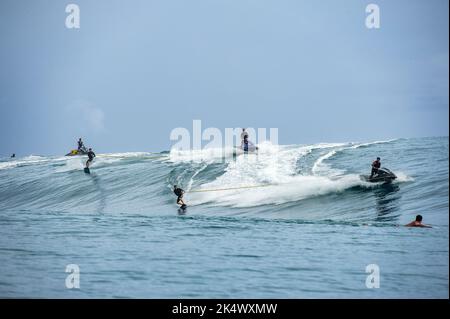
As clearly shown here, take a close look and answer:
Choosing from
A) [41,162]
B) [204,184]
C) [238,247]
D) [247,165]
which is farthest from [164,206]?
[41,162]

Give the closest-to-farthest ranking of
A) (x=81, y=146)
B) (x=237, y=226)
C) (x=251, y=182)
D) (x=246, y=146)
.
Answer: (x=237, y=226) → (x=251, y=182) → (x=246, y=146) → (x=81, y=146)

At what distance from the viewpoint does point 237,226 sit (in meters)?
22.7

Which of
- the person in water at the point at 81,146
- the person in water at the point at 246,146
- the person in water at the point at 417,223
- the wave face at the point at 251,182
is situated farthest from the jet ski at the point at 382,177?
the person in water at the point at 81,146

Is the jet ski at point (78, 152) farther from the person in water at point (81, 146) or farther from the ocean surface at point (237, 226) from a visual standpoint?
the ocean surface at point (237, 226)

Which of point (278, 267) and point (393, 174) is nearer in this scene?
point (278, 267)

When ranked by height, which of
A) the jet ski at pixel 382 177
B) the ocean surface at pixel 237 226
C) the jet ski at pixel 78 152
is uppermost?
the jet ski at pixel 78 152

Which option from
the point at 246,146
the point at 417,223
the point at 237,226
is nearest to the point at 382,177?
the point at 417,223

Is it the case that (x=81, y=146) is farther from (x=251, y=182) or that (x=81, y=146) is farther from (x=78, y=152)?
(x=251, y=182)

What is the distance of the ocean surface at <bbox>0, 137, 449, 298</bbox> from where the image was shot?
48.4 ft

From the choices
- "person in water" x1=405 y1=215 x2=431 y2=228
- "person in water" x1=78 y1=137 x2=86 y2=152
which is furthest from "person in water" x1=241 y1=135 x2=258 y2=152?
"person in water" x1=405 y1=215 x2=431 y2=228

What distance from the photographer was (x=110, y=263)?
16.9m

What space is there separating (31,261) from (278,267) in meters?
7.68

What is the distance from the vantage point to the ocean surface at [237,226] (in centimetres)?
1474
